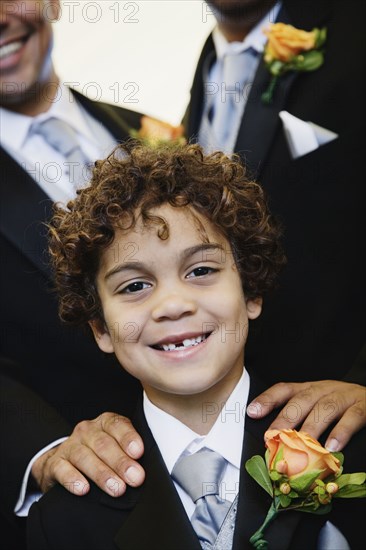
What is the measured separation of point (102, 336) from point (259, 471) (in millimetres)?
438

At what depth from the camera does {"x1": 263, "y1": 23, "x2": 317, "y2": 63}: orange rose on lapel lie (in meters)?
2.10

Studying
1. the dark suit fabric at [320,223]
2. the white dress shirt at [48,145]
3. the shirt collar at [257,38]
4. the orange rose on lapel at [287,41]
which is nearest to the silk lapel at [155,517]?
the dark suit fabric at [320,223]

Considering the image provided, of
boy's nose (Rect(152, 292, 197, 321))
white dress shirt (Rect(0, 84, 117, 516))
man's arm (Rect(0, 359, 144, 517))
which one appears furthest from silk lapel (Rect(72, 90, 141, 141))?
boy's nose (Rect(152, 292, 197, 321))

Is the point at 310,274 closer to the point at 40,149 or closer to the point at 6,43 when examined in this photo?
the point at 40,149

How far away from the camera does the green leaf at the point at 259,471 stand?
4.99 feet

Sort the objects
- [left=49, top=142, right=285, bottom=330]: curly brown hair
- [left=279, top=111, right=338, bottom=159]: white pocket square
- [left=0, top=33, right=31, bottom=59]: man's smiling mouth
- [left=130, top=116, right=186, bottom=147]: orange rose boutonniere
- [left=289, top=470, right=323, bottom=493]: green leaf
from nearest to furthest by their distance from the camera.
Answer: [left=289, top=470, right=323, bottom=493]: green leaf < [left=49, top=142, right=285, bottom=330]: curly brown hair < [left=279, top=111, right=338, bottom=159]: white pocket square < [left=0, top=33, right=31, bottom=59]: man's smiling mouth < [left=130, top=116, right=186, bottom=147]: orange rose boutonniere

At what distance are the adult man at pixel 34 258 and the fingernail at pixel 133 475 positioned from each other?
1.16ft

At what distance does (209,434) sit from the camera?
1.64m

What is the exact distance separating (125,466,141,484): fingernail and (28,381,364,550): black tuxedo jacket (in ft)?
0.08

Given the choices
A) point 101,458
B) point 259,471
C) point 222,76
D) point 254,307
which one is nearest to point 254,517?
point 259,471

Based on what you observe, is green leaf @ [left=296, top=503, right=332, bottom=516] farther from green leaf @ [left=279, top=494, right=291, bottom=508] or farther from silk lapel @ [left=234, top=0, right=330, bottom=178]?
silk lapel @ [left=234, top=0, right=330, bottom=178]

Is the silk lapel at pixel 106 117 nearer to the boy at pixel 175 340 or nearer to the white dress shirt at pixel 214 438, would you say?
the boy at pixel 175 340

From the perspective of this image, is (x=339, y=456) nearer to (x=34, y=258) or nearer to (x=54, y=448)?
(x=54, y=448)

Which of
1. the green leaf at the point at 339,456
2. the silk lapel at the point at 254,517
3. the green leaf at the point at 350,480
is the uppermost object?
the green leaf at the point at 339,456
